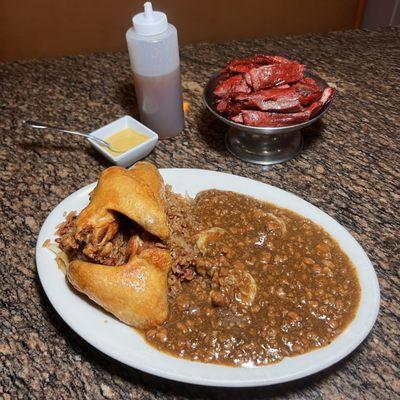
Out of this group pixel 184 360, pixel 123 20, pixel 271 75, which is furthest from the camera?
pixel 123 20

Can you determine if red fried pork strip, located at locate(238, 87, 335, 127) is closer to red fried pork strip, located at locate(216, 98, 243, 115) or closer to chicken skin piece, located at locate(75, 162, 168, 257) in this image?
red fried pork strip, located at locate(216, 98, 243, 115)

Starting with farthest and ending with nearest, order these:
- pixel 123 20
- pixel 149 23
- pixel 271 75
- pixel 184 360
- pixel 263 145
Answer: pixel 123 20, pixel 263 145, pixel 271 75, pixel 149 23, pixel 184 360

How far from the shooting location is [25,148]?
1936 millimetres

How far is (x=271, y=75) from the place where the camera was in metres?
1.67

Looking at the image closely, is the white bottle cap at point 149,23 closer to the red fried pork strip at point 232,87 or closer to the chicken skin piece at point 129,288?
the red fried pork strip at point 232,87

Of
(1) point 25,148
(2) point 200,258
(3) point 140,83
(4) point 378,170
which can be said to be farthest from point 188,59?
(2) point 200,258

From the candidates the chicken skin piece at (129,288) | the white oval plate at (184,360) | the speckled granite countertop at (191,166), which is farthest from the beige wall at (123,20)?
the chicken skin piece at (129,288)

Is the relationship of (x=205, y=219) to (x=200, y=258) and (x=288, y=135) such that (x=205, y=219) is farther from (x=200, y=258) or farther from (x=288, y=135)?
(x=288, y=135)

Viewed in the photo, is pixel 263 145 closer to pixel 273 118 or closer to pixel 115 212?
pixel 273 118

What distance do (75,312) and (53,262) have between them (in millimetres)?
183

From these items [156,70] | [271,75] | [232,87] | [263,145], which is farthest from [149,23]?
[263,145]

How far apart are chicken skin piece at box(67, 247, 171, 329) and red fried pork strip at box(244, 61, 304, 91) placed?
2.82 ft

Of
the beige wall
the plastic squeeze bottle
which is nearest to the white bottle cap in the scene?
the plastic squeeze bottle

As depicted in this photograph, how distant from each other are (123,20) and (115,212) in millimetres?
2258
